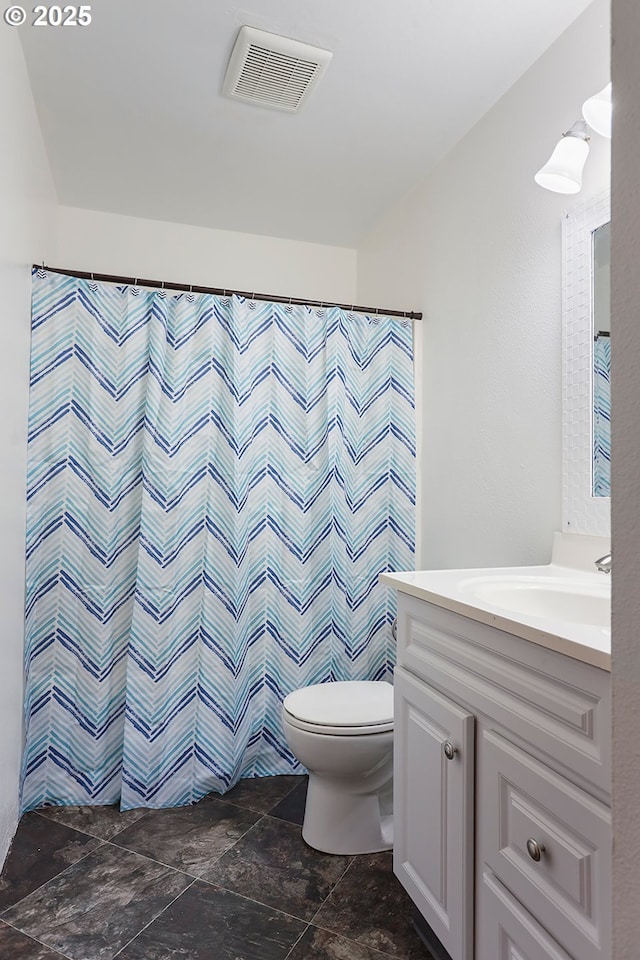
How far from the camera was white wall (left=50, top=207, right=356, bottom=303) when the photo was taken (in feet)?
9.07

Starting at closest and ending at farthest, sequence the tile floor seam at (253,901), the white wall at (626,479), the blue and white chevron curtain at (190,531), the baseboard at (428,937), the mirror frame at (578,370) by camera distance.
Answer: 1. the white wall at (626,479)
2. the baseboard at (428,937)
3. the tile floor seam at (253,901)
4. the mirror frame at (578,370)
5. the blue and white chevron curtain at (190,531)

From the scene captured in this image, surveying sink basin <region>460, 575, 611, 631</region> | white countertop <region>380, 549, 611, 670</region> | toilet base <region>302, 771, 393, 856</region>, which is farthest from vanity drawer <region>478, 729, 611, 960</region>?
toilet base <region>302, 771, 393, 856</region>

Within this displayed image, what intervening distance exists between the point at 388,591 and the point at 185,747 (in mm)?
957

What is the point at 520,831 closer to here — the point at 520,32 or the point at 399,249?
the point at 520,32

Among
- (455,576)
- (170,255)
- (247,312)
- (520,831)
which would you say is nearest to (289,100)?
(247,312)

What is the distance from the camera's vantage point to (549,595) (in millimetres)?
1421

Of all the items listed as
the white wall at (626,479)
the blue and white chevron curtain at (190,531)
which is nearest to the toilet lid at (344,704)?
the blue and white chevron curtain at (190,531)

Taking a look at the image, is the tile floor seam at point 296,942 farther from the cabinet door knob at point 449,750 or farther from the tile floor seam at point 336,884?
the cabinet door knob at point 449,750

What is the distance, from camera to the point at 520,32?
1665 mm

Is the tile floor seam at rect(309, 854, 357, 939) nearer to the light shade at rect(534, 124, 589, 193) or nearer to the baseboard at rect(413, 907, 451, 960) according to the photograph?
the baseboard at rect(413, 907, 451, 960)

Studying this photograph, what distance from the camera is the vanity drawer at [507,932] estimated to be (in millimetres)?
933

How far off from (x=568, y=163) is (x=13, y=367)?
1.61 metres

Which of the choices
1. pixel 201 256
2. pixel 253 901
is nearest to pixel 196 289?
pixel 201 256

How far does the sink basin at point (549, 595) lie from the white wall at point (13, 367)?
1298mm
